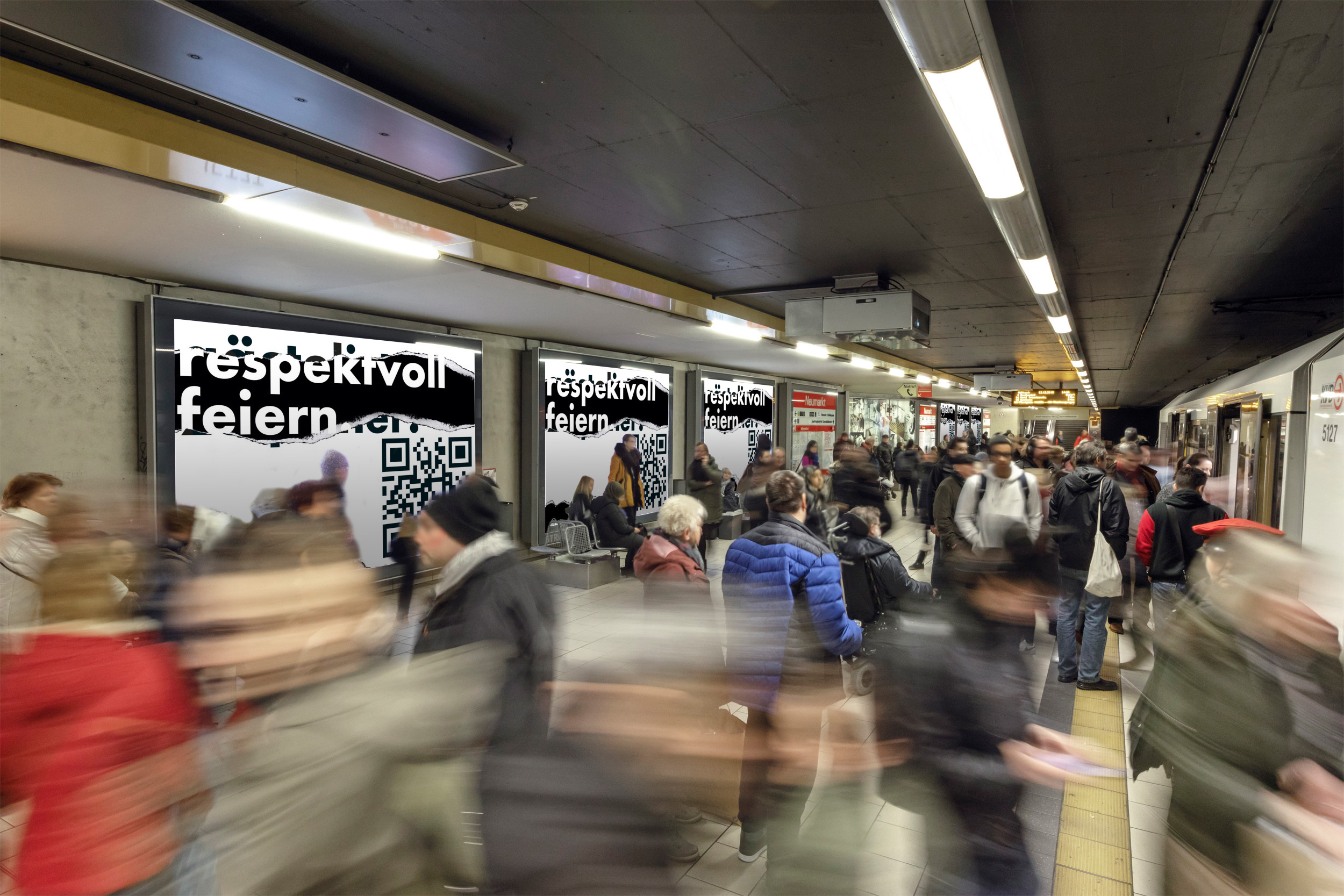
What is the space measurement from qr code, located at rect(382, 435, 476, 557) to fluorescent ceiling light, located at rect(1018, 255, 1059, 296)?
19.4 feet

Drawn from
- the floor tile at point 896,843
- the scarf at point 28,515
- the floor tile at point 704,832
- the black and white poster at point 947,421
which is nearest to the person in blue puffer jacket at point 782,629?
the floor tile at point 704,832

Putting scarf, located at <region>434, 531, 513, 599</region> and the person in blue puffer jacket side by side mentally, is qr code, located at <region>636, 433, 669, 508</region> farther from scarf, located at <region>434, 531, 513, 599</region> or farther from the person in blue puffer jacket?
scarf, located at <region>434, 531, 513, 599</region>

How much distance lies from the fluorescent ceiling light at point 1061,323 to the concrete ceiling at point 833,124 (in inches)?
43.6

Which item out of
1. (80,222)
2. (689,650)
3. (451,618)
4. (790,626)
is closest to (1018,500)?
(790,626)

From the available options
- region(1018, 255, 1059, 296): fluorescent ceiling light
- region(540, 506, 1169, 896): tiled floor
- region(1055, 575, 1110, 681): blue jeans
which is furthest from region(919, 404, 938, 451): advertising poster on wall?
region(540, 506, 1169, 896): tiled floor

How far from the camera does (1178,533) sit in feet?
14.6

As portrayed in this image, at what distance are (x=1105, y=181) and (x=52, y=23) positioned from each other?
4.92 meters

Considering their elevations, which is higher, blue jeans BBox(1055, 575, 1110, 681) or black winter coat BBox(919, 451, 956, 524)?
black winter coat BBox(919, 451, 956, 524)

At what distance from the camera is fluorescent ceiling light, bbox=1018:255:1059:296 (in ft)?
16.0

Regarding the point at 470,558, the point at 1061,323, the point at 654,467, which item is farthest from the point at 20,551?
the point at 654,467

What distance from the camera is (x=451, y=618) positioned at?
2.01m

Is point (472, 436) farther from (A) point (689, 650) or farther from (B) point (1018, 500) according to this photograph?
(A) point (689, 650)

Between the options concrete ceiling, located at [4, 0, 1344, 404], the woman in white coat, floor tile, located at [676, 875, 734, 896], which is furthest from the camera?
the woman in white coat

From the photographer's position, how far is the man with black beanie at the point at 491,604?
1952 mm
